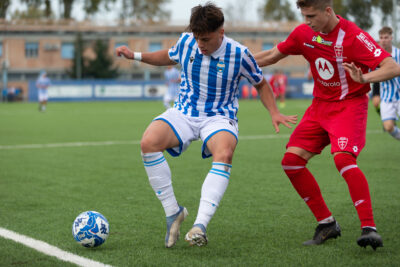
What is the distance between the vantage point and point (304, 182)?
→ 5.02 m

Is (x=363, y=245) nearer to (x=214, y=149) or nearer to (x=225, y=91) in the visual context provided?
(x=214, y=149)

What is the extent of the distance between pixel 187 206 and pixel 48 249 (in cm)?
211

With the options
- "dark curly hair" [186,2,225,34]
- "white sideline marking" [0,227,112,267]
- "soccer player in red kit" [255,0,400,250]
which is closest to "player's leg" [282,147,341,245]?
"soccer player in red kit" [255,0,400,250]

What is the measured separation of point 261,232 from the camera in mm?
5180

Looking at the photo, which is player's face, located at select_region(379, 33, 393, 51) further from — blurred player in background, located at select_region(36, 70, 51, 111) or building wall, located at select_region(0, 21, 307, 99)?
building wall, located at select_region(0, 21, 307, 99)

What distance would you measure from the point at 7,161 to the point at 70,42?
5675 cm

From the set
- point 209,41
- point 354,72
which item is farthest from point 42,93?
point 354,72

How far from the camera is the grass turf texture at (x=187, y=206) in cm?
443

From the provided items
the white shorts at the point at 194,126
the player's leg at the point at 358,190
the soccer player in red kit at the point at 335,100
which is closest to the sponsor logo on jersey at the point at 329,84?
Result: the soccer player in red kit at the point at 335,100

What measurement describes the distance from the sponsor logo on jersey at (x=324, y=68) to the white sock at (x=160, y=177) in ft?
4.85

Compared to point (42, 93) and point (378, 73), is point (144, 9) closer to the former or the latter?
point (42, 93)

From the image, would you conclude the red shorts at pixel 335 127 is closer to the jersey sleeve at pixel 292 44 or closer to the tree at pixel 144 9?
the jersey sleeve at pixel 292 44

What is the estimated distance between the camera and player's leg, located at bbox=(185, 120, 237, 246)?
14.7 ft

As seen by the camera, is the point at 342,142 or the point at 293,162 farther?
the point at 293,162
